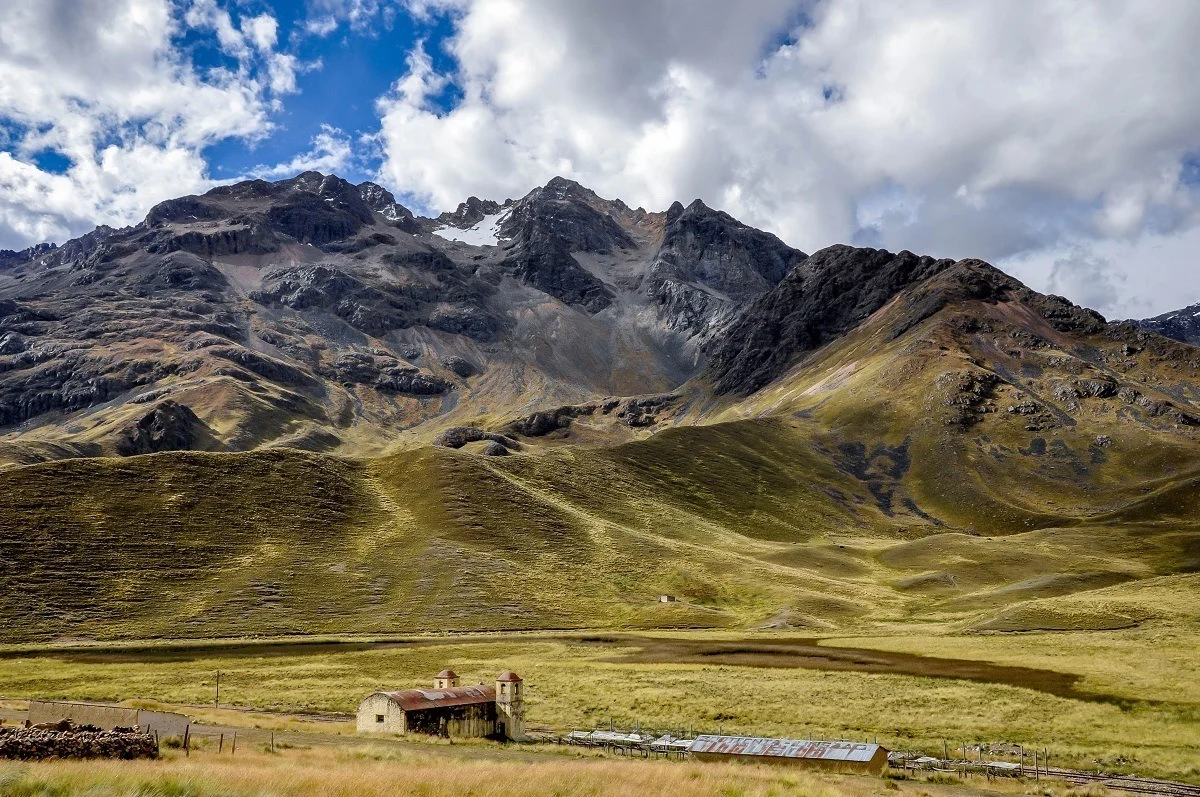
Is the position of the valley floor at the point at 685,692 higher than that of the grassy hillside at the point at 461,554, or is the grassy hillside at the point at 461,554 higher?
the grassy hillside at the point at 461,554

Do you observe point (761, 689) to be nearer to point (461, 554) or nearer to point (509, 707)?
point (509, 707)

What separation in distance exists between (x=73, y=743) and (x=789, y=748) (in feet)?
85.2

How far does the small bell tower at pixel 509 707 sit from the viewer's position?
4547 centimetres

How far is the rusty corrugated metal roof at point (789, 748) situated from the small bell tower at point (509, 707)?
11.7 metres

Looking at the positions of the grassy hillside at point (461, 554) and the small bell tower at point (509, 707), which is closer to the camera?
the small bell tower at point (509, 707)

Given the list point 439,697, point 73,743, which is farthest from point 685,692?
point 73,743

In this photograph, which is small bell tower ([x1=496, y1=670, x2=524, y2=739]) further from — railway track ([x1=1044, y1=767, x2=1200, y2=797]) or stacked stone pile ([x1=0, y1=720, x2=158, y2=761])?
railway track ([x1=1044, y1=767, x2=1200, y2=797])

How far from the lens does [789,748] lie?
115 ft

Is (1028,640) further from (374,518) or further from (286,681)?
(374,518)

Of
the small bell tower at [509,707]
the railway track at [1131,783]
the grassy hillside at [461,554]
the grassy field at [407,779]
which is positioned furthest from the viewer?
the grassy hillside at [461,554]

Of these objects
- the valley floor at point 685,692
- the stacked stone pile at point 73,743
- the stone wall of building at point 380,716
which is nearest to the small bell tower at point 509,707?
the valley floor at point 685,692

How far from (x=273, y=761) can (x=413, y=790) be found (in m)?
10.9

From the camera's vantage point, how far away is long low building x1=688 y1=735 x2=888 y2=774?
33500 mm

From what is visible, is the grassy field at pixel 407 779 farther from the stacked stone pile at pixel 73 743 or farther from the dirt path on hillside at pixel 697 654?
the dirt path on hillside at pixel 697 654
